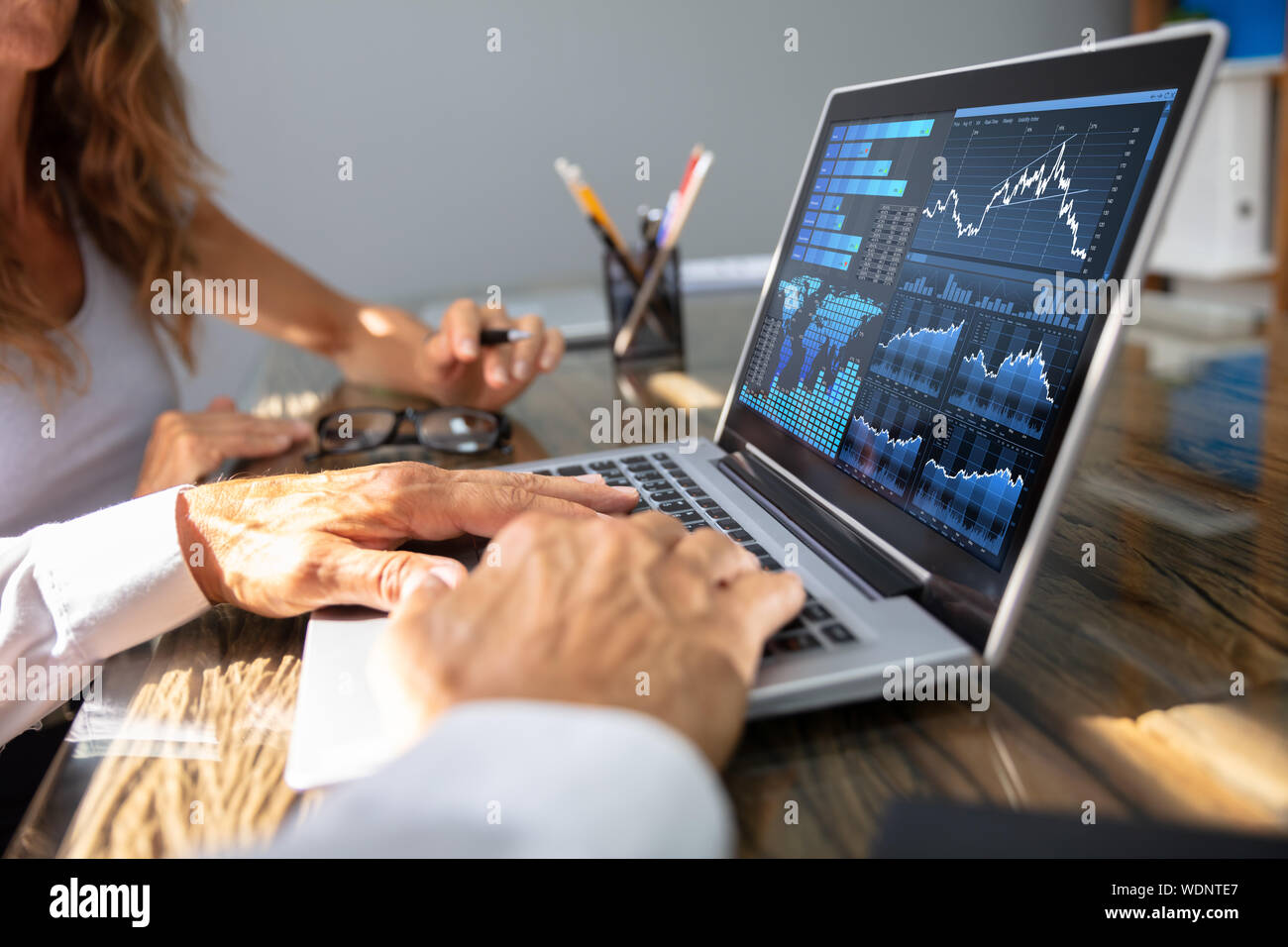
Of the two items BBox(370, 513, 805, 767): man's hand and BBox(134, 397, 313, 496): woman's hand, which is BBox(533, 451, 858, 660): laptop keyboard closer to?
BBox(370, 513, 805, 767): man's hand

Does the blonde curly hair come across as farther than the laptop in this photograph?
Yes

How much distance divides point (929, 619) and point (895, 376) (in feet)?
0.56

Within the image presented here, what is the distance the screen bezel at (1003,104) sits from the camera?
0.42 metres

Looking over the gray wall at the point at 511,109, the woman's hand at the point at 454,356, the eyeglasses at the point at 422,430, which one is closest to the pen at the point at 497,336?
the woman's hand at the point at 454,356

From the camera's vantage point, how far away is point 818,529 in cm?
58

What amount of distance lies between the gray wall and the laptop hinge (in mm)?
2214

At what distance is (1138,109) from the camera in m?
0.44

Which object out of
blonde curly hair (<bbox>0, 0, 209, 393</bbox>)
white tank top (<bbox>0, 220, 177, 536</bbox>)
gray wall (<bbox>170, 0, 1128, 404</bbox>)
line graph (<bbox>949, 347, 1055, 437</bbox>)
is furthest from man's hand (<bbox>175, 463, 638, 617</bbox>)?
gray wall (<bbox>170, 0, 1128, 404</bbox>)

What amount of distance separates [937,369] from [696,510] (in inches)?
7.8

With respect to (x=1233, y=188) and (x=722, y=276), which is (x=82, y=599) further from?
(x=1233, y=188)

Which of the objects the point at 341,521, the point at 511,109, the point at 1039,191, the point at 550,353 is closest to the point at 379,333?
the point at 550,353

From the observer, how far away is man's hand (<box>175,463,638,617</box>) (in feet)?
1.78
